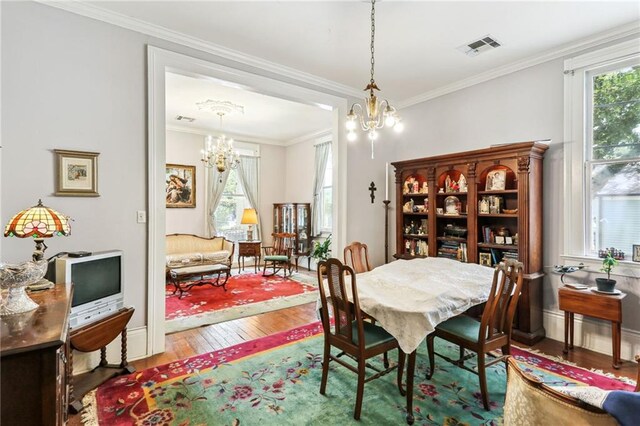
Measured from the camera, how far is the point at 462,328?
2.37 m

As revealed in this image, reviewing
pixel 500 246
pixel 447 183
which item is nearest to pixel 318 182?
pixel 447 183

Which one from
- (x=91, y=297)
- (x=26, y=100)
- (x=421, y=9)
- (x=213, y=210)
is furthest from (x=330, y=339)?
(x=213, y=210)

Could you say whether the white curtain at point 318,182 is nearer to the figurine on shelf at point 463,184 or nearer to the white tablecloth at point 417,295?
the figurine on shelf at point 463,184

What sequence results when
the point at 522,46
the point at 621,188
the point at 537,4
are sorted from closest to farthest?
the point at 537,4 < the point at 621,188 < the point at 522,46

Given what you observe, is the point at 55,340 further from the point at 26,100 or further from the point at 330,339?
the point at 26,100

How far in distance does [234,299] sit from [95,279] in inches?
100

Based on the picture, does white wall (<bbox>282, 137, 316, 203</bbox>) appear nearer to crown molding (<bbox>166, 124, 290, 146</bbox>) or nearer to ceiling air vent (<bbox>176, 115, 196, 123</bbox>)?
crown molding (<bbox>166, 124, 290, 146</bbox>)

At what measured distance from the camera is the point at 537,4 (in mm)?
2570

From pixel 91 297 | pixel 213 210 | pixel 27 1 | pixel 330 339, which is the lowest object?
pixel 330 339

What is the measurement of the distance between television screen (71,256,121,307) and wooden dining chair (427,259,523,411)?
261cm

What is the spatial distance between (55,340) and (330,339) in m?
1.67

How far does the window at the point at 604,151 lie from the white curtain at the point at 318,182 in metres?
4.41

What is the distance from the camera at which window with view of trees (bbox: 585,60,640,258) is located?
9.68 ft

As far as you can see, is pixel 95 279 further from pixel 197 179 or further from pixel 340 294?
pixel 197 179
